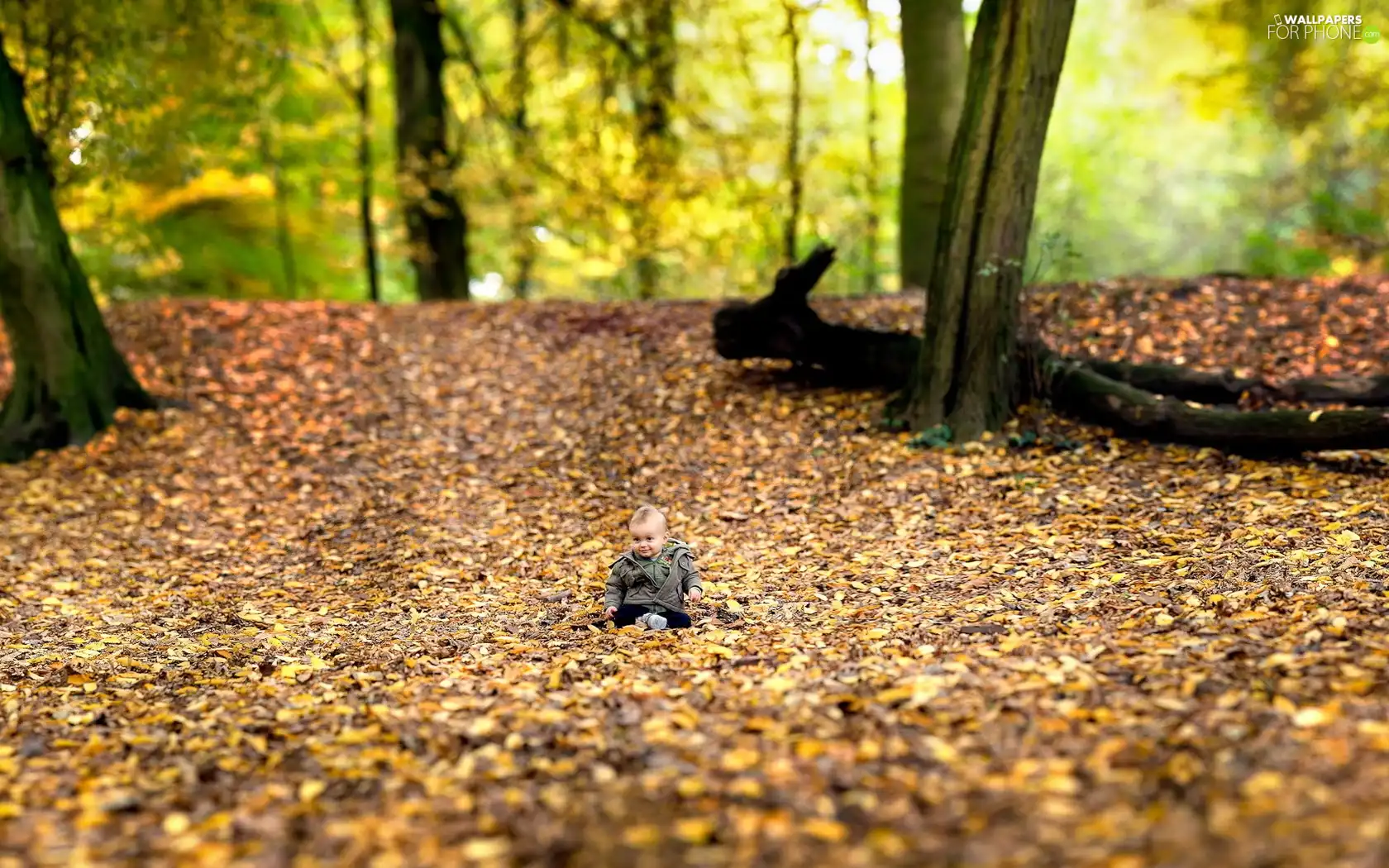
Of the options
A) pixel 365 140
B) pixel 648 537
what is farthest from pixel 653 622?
pixel 365 140

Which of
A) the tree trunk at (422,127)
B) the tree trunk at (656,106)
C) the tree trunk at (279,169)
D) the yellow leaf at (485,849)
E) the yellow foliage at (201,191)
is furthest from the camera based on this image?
the tree trunk at (279,169)

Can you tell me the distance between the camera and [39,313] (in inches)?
352

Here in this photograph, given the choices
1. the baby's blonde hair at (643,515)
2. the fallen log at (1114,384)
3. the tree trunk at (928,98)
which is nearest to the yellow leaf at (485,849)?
the baby's blonde hair at (643,515)

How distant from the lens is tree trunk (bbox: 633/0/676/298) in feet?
45.5

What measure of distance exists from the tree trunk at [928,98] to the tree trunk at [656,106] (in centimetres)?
398

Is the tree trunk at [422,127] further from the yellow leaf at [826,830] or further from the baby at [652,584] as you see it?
the yellow leaf at [826,830]

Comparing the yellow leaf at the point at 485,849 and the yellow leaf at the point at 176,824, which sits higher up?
the yellow leaf at the point at 485,849

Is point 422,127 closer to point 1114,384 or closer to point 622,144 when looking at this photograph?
point 622,144

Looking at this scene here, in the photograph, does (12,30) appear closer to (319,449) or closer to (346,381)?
(346,381)

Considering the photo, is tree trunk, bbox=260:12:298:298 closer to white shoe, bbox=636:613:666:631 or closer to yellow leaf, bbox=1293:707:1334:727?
white shoe, bbox=636:613:666:631

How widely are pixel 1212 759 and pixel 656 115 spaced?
12.6 meters

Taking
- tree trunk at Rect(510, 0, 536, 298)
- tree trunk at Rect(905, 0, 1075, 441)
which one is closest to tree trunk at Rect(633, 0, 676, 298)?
tree trunk at Rect(510, 0, 536, 298)

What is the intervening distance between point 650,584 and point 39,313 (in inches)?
267

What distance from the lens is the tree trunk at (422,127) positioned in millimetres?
13000
